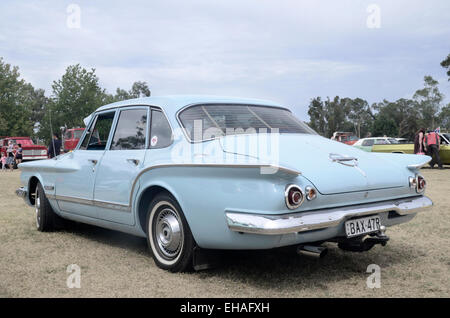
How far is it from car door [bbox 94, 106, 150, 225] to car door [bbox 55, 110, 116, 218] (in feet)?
0.54

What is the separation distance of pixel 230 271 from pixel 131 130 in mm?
1785

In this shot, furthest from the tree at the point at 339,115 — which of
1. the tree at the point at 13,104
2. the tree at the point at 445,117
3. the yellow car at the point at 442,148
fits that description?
the yellow car at the point at 442,148

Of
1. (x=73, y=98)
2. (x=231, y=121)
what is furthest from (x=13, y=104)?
(x=231, y=121)

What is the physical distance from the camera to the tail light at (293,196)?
333 centimetres

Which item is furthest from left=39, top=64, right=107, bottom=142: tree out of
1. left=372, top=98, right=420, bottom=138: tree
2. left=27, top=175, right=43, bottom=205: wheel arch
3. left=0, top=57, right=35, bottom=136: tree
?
left=372, top=98, right=420, bottom=138: tree

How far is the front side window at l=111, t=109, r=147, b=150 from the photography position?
472cm

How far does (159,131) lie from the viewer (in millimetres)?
4477

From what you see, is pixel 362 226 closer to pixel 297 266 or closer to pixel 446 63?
pixel 297 266

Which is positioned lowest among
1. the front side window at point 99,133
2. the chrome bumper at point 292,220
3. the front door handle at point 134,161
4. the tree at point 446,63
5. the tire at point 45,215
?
the tire at point 45,215

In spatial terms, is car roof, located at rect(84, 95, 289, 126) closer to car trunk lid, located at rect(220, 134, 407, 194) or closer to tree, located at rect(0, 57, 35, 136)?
car trunk lid, located at rect(220, 134, 407, 194)

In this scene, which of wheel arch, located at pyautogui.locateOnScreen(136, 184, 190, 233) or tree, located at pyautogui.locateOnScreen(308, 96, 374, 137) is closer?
wheel arch, located at pyautogui.locateOnScreen(136, 184, 190, 233)

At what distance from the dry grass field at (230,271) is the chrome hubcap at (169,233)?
0.65ft

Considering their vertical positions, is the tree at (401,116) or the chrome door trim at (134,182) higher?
the tree at (401,116)

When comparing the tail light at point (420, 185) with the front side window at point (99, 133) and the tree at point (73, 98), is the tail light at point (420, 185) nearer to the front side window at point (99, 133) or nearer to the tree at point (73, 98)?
the front side window at point (99, 133)
